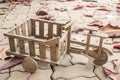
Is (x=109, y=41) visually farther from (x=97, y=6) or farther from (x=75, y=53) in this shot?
(x=97, y=6)

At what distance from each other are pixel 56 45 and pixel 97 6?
3.01 m

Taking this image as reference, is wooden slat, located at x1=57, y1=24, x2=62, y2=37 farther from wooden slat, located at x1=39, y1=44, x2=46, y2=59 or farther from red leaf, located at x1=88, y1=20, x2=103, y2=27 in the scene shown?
red leaf, located at x1=88, y1=20, x2=103, y2=27

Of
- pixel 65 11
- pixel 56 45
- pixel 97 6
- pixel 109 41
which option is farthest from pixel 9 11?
pixel 56 45

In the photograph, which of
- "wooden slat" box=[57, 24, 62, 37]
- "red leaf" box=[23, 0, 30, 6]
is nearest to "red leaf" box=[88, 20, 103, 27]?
"wooden slat" box=[57, 24, 62, 37]

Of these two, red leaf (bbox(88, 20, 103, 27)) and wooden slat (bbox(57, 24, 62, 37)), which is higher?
wooden slat (bbox(57, 24, 62, 37))

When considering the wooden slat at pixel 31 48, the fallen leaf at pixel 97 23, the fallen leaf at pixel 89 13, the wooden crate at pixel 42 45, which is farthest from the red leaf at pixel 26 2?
the wooden slat at pixel 31 48

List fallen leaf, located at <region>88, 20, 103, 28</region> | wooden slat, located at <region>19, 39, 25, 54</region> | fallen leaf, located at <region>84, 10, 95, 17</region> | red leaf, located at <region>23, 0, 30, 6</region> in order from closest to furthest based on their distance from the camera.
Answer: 1. wooden slat, located at <region>19, 39, 25, 54</region>
2. fallen leaf, located at <region>88, 20, 103, 28</region>
3. fallen leaf, located at <region>84, 10, 95, 17</region>
4. red leaf, located at <region>23, 0, 30, 6</region>

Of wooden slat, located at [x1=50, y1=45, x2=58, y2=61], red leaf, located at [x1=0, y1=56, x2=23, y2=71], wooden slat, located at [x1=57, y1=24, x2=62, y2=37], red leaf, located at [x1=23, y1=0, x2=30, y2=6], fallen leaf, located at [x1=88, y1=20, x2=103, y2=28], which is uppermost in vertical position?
red leaf, located at [x1=23, y1=0, x2=30, y2=6]

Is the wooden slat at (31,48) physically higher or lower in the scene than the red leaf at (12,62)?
higher

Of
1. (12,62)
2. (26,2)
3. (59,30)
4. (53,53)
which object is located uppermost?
(26,2)

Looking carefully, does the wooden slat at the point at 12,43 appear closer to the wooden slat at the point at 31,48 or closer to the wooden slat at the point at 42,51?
the wooden slat at the point at 31,48

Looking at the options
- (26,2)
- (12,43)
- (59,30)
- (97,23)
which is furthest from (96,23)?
(26,2)

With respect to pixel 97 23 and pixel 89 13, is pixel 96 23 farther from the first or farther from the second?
pixel 89 13

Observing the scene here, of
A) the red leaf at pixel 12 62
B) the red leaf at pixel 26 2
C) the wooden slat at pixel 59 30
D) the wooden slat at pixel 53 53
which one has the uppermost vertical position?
Answer: the red leaf at pixel 26 2
